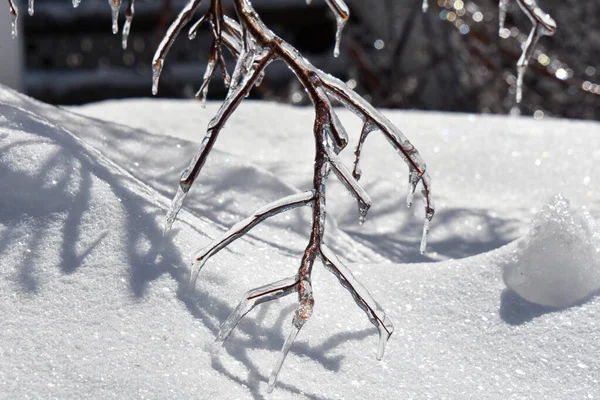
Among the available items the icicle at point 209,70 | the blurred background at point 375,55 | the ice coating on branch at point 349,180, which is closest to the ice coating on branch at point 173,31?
the icicle at point 209,70

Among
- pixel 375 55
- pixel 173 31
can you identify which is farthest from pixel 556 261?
pixel 375 55

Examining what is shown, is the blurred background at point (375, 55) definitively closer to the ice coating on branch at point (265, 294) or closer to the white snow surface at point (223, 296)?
the white snow surface at point (223, 296)

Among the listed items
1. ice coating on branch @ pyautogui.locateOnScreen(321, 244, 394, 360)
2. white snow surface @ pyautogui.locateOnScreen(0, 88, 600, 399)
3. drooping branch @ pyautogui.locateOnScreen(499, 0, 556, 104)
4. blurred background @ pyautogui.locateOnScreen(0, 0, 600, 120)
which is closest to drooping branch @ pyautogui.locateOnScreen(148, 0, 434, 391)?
ice coating on branch @ pyautogui.locateOnScreen(321, 244, 394, 360)

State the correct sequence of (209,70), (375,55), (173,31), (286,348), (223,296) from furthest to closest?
(375,55) → (209,70) → (223,296) → (173,31) → (286,348)

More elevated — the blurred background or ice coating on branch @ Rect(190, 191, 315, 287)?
ice coating on branch @ Rect(190, 191, 315, 287)

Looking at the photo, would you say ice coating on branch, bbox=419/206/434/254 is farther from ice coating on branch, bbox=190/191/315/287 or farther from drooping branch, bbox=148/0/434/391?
ice coating on branch, bbox=190/191/315/287

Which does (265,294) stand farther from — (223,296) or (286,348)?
(223,296)
